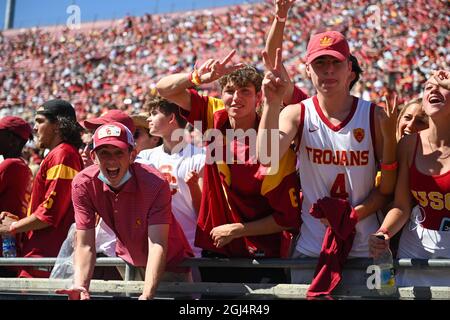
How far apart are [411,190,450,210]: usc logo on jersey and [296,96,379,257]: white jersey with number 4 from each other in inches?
9.5

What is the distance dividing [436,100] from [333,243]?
2.68ft

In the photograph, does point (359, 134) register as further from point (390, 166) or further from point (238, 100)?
point (238, 100)

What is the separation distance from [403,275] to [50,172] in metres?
2.10

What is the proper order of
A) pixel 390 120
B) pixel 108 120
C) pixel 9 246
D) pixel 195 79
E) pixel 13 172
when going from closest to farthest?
pixel 390 120
pixel 195 79
pixel 108 120
pixel 9 246
pixel 13 172

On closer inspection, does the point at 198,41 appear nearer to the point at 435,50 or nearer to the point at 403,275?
the point at 435,50

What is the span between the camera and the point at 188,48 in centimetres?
2452

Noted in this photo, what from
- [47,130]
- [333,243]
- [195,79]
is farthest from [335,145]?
[47,130]

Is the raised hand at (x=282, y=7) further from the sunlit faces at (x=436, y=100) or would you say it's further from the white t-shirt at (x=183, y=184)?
the white t-shirt at (x=183, y=184)

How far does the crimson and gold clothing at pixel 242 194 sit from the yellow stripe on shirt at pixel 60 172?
2.84 ft

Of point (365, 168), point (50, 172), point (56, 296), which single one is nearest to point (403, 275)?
point (365, 168)

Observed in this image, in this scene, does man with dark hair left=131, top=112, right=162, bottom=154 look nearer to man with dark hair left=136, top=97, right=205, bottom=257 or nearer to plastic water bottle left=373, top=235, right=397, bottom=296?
man with dark hair left=136, top=97, right=205, bottom=257

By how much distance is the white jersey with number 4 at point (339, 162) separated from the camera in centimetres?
328

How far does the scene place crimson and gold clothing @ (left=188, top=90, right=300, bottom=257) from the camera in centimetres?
345
